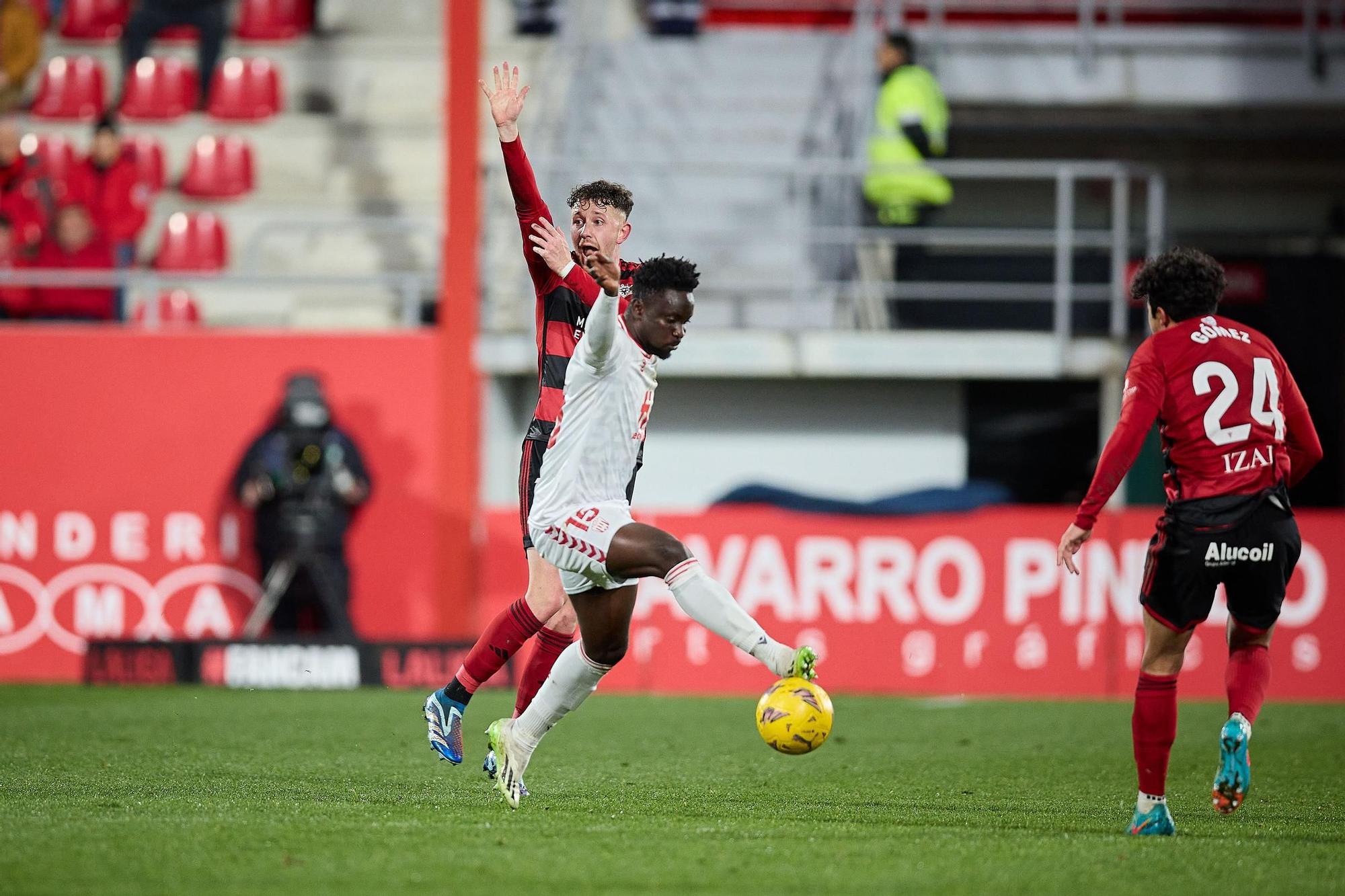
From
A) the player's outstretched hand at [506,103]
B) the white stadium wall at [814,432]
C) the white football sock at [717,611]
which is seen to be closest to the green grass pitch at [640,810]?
the white football sock at [717,611]

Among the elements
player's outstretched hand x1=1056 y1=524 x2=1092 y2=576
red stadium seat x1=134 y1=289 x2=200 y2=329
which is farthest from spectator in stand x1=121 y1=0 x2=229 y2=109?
player's outstretched hand x1=1056 y1=524 x2=1092 y2=576

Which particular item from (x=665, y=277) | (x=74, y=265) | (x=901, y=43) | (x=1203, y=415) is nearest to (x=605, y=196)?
(x=665, y=277)

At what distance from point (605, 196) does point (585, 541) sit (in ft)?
5.15

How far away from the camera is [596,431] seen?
6.11 meters

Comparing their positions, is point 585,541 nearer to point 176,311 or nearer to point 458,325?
point 458,325

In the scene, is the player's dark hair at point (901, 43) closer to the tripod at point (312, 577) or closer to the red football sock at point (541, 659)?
the tripod at point (312, 577)

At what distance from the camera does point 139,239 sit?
1606 centimetres

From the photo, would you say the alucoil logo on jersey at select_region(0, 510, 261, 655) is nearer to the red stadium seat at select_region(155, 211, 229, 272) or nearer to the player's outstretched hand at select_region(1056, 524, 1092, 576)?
the red stadium seat at select_region(155, 211, 229, 272)

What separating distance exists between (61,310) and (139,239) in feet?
7.78

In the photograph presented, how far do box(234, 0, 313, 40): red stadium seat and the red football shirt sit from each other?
552 inches

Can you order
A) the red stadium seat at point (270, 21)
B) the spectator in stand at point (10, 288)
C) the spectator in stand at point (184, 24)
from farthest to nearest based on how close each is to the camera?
1. the red stadium seat at point (270, 21)
2. the spectator in stand at point (184, 24)
3. the spectator in stand at point (10, 288)

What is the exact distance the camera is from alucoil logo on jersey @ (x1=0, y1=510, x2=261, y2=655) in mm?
13141

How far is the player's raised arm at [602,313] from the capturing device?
18.6ft

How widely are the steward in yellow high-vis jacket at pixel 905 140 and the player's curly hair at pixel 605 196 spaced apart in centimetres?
666
